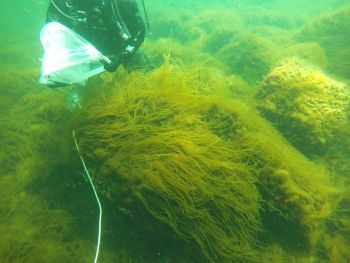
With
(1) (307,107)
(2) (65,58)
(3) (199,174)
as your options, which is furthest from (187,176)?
(1) (307,107)

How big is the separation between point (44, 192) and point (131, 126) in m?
1.60

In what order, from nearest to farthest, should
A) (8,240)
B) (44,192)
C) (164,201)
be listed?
(164,201) → (8,240) → (44,192)

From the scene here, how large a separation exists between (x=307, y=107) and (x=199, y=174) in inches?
83.7

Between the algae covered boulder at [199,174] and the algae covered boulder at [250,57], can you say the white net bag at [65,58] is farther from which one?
the algae covered boulder at [250,57]

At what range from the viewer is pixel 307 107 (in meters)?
3.88

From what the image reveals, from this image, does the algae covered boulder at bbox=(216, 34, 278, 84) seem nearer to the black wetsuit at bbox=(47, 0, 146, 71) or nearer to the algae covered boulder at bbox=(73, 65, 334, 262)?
the black wetsuit at bbox=(47, 0, 146, 71)

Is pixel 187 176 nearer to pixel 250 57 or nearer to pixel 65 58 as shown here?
pixel 65 58

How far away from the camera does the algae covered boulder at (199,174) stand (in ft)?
8.75

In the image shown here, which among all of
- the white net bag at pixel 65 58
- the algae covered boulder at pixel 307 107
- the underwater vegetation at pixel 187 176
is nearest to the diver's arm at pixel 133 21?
the underwater vegetation at pixel 187 176

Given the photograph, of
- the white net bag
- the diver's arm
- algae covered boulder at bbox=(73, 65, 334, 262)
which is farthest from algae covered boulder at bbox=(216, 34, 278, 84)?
A: the white net bag

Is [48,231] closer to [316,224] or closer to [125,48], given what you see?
[125,48]

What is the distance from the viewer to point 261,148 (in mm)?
Result: 3039

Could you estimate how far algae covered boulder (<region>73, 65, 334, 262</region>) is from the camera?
2.67 m

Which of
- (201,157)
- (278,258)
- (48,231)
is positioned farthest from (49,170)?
(278,258)
